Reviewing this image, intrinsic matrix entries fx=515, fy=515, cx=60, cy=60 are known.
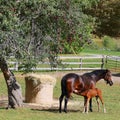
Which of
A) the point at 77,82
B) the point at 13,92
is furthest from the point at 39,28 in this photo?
the point at 13,92

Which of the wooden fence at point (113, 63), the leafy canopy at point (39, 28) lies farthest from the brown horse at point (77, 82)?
the wooden fence at point (113, 63)

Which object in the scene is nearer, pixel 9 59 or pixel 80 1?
pixel 9 59

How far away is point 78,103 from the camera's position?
19109mm

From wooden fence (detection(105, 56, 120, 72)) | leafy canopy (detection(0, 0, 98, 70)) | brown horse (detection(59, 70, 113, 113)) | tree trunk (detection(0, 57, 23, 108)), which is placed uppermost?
leafy canopy (detection(0, 0, 98, 70))

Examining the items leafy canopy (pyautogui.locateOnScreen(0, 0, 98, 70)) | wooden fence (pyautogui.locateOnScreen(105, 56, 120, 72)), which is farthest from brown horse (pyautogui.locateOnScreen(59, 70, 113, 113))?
wooden fence (pyautogui.locateOnScreen(105, 56, 120, 72))

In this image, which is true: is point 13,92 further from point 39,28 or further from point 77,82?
point 39,28

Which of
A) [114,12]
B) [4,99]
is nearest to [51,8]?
[4,99]

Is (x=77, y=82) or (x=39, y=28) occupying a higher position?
(x=39, y=28)

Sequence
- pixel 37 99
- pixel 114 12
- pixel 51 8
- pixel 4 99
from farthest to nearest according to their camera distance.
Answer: pixel 114 12
pixel 4 99
pixel 37 99
pixel 51 8

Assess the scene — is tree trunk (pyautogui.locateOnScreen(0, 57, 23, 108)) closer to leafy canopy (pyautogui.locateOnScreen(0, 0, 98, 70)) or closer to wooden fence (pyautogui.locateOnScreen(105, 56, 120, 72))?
leafy canopy (pyautogui.locateOnScreen(0, 0, 98, 70))

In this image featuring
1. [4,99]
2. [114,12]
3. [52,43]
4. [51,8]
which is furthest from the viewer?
[114,12]

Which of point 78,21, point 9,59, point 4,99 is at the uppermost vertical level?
point 78,21

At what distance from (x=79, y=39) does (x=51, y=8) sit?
1.61 metres

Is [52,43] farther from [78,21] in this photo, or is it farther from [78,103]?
[78,103]
